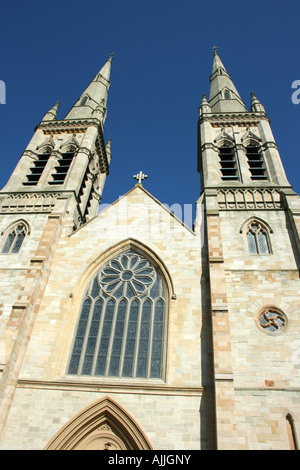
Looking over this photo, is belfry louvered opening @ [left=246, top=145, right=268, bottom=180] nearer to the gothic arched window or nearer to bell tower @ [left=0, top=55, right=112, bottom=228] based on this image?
the gothic arched window

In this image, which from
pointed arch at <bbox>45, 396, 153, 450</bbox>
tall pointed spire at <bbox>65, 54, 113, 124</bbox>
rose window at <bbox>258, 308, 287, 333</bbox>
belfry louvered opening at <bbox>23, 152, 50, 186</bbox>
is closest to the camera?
pointed arch at <bbox>45, 396, 153, 450</bbox>

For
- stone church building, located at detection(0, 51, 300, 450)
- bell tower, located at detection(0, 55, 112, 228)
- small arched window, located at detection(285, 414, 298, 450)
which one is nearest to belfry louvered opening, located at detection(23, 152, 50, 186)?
bell tower, located at detection(0, 55, 112, 228)

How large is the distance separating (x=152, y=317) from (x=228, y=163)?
10.1m

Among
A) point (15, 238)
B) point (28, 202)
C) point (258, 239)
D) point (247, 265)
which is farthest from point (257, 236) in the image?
point (28, 202)

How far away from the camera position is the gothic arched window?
10766 millimetres

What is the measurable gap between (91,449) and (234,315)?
540 centimetres

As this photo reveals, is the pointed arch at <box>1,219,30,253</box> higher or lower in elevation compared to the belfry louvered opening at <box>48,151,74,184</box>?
lower

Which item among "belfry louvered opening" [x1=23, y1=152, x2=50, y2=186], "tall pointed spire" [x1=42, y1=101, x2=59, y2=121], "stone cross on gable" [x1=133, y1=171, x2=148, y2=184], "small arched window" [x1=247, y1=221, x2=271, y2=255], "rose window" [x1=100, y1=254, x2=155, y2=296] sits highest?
"tall pointed spire" [x1=42, y1=101, x2=59, y2=121]

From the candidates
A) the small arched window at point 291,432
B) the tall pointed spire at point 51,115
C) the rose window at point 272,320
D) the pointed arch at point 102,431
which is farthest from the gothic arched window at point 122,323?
the tall pointed spire at point 51,115

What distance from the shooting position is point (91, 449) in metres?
9.26

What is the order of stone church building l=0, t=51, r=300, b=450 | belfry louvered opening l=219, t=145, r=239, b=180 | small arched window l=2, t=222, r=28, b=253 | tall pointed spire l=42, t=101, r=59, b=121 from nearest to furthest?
stone church building l=0, t=51, r=300, b=450, small arched window l=2, t=222, r=28, b=253, belfry louvered opening l=219, t=145, r=239, b=180, tall pointed spire l=42, t=101, r=59, b=121

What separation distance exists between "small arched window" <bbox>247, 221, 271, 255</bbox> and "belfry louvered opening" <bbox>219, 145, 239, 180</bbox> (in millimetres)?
3870
